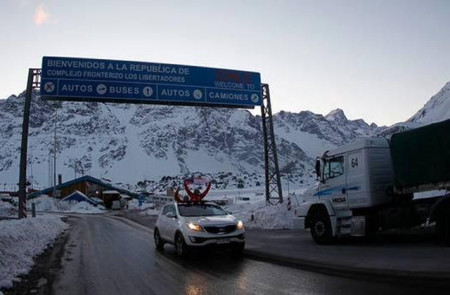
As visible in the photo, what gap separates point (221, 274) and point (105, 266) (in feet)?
10.9

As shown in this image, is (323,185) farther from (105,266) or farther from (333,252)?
(105,266)

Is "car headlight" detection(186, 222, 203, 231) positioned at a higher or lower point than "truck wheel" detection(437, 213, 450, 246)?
higher

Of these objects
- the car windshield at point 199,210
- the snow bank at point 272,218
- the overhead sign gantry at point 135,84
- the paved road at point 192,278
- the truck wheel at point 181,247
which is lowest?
the paved road at point 192,278

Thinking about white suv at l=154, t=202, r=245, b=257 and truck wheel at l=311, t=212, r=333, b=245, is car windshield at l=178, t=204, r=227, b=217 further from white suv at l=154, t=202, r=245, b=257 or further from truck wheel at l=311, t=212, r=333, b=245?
truck wheel at l=311, t=212, r=333, b=245

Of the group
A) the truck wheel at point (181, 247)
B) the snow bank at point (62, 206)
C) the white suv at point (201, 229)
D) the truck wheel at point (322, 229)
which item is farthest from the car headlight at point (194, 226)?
the snow bank at point (62, 206)

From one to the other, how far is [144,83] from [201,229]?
14.8 m

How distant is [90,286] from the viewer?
32.1ft

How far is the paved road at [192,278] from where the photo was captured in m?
8.72

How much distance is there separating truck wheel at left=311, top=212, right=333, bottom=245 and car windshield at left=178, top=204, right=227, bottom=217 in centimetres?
291

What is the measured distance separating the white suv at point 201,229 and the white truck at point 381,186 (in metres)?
3.02

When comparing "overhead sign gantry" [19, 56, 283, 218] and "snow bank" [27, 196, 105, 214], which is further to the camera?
"snow bank" [27, 196, 105, 214]

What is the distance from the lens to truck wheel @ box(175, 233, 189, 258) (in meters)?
13.6

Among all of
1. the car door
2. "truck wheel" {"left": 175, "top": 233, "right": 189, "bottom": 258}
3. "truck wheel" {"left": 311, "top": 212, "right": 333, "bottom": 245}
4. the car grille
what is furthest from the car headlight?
"truck wheel" {"left": 311, "top": 212, "right": 333, "bottom": 245}

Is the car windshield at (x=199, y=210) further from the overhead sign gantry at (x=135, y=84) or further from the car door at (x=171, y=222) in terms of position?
the overhead sign gantry at (x=135, y=84)
